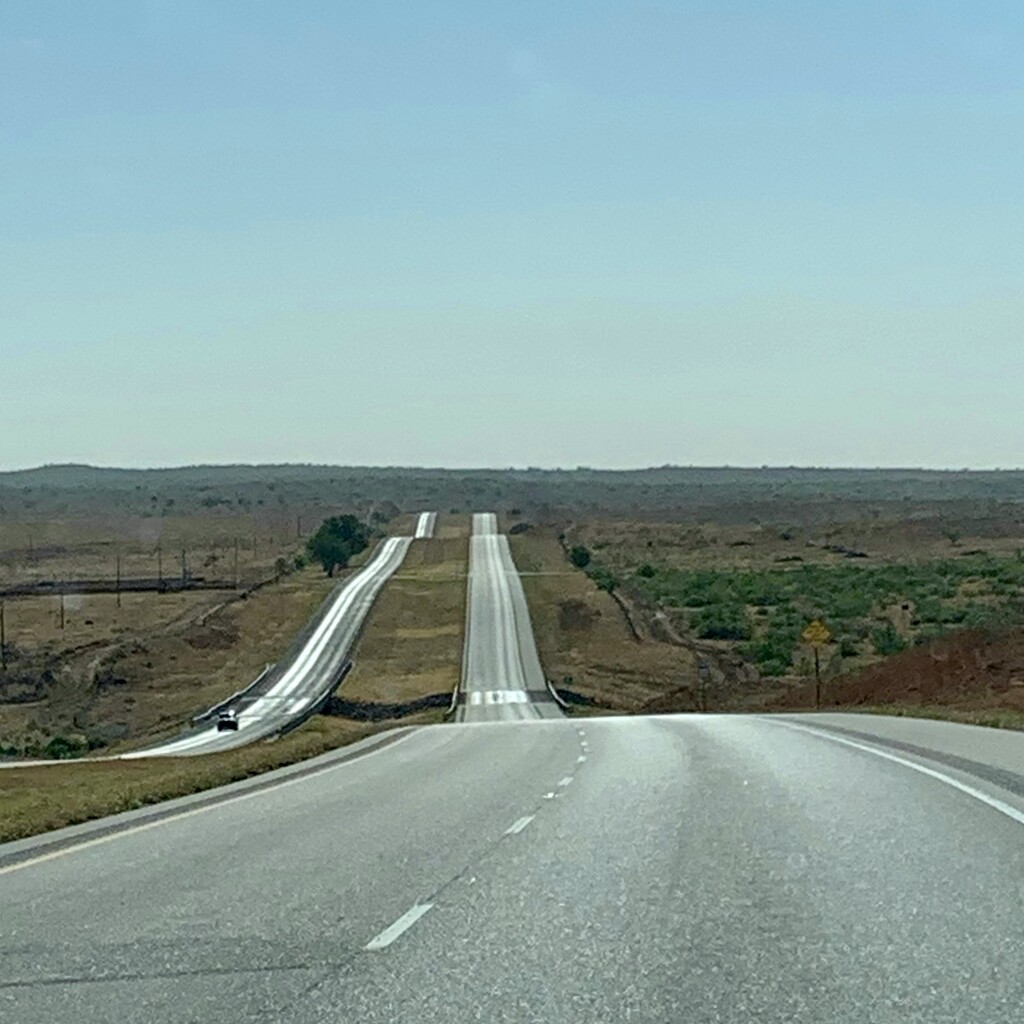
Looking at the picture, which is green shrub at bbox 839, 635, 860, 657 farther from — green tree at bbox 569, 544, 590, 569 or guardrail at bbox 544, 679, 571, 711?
green tree at bbox 569, 544, 590, 569

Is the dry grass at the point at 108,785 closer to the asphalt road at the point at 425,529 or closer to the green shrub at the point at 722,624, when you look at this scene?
the green shrub at the point at 722,624

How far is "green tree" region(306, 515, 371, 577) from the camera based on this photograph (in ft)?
452

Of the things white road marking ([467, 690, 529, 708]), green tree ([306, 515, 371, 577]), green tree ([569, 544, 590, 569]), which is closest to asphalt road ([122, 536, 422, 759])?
white road marking ([467, 690, 529, 708])

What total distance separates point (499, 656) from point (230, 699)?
14.1 metres

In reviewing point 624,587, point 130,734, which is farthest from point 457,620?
point 130,734

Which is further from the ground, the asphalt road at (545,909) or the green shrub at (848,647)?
the asphalt road at (545,909)

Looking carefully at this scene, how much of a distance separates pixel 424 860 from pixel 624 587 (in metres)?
104

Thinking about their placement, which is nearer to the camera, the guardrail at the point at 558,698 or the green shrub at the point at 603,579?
the guardrail at the point at 558,698

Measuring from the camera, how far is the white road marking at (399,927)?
1063 centimetres

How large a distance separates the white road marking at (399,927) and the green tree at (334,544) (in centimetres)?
12251

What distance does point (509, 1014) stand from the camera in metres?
8.66

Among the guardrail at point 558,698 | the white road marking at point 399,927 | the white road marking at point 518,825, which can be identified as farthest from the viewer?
the guardrail at point 558,698

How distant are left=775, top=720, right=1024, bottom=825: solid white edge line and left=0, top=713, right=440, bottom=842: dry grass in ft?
28.5

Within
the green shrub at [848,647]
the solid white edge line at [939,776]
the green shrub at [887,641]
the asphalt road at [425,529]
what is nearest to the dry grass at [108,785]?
the solid white edge line at [939,776]
